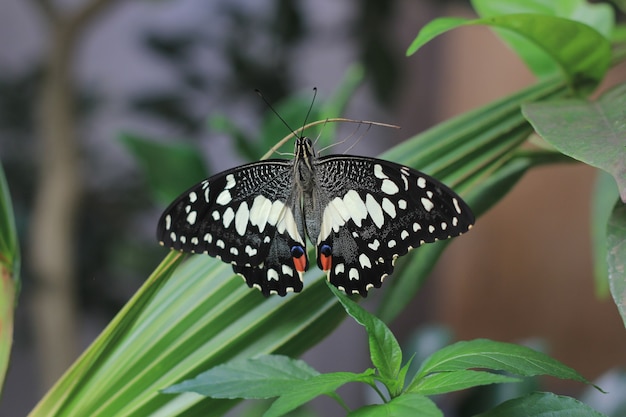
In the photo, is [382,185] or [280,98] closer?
[382,185]

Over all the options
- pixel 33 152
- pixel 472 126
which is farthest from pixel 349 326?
pixel 472 126

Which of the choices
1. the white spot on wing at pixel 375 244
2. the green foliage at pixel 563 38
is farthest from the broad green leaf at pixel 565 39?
the white spot on wing at pixel 375 244

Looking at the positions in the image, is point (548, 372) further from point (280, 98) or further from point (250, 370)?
point (280, 98)

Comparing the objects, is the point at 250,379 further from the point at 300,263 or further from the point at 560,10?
the point at 560,10

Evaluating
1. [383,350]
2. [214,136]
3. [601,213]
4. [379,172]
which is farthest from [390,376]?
[214,136]

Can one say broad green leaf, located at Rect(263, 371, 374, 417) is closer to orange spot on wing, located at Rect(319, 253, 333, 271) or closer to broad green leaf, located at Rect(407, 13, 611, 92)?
orange spot on wing, located at Rect(319, 253, 333, 271)
